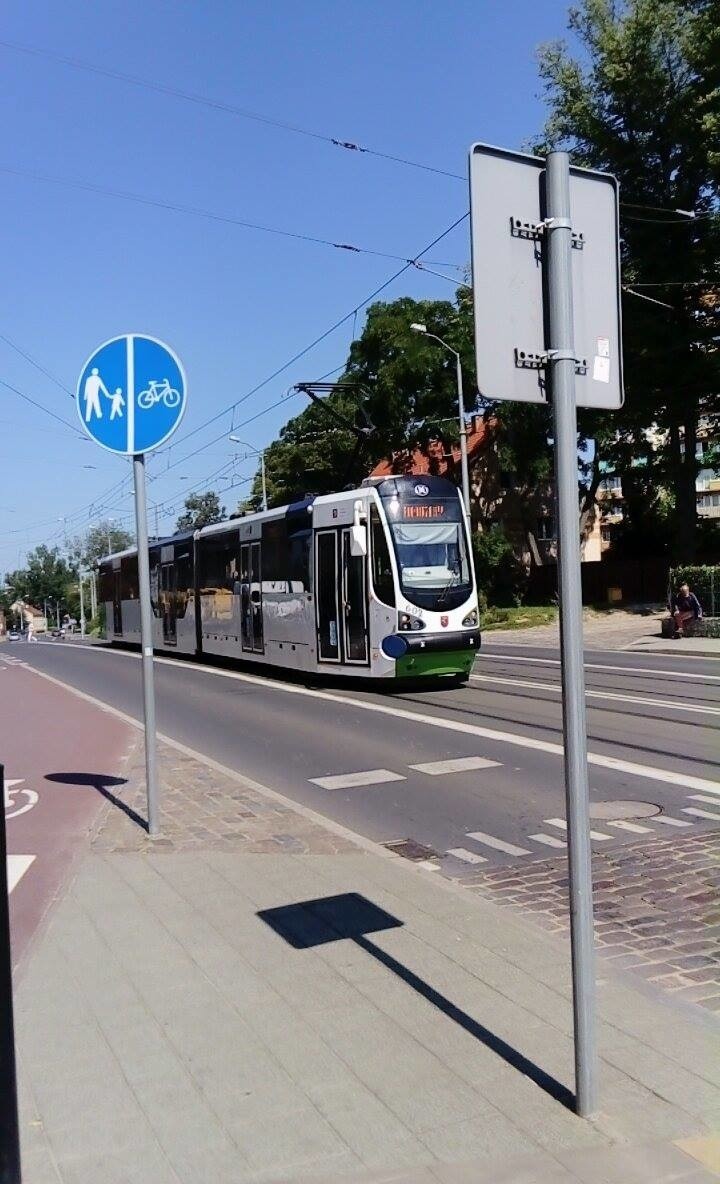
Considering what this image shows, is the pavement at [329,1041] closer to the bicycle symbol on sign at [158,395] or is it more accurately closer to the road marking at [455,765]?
the bicycle symbol on sign at [158,395]

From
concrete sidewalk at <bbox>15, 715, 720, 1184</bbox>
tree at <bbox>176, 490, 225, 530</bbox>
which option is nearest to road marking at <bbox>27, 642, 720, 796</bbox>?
concrete sidewalk at <bbox>15, 715, 720, 1184</bbox>

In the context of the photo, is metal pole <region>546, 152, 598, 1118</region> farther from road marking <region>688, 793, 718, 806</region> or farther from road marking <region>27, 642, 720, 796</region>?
road marking <region>27, 642, 720, 796</region>

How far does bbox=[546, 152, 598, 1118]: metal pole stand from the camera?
3348 millimetres

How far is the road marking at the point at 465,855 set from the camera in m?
6.88

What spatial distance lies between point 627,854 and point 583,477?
43867 mm

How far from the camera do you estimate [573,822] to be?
337cm

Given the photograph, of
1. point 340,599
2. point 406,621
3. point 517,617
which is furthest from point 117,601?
point 406,621

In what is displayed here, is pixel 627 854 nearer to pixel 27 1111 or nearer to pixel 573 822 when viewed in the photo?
pixel 573 822

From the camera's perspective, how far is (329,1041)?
12.9 ft

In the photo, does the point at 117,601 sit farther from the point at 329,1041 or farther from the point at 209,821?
the point at 329,1041

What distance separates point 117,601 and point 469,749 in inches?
1052

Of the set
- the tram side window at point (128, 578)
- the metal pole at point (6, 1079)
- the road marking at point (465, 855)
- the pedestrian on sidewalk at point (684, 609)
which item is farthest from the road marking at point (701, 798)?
the tram side window at point (128, 578)

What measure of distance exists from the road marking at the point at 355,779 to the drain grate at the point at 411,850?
1935 millimetres

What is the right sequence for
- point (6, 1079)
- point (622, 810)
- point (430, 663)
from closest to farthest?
point (6, 1079)
point (622, 810)
point (430, 663)
